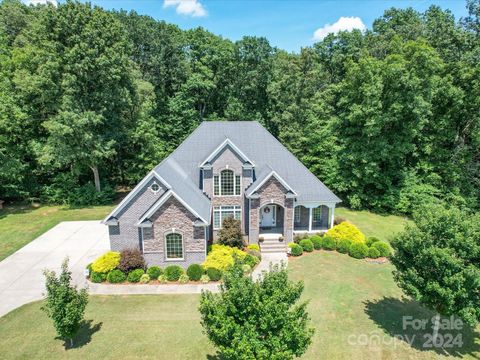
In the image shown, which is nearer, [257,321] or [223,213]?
[257,321]

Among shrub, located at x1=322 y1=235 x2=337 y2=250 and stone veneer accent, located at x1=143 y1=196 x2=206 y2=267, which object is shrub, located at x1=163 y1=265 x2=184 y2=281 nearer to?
stone veneer accent, located at x1=143 y1=196 x2=206 y2=267

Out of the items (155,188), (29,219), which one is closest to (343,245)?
(155,188)

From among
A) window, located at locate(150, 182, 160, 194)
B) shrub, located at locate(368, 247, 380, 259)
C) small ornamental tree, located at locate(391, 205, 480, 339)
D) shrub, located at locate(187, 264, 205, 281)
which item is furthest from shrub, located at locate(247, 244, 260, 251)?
small ornamental tree, located at locate(391, 205, 480, 339)

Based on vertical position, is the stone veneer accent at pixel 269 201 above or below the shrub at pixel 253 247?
above

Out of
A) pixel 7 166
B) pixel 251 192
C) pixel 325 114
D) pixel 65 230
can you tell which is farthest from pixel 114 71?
pixel 325 114

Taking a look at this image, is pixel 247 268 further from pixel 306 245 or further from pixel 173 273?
pixel 306 245

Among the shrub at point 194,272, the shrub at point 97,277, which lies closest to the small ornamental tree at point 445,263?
the shrub at point 194,272

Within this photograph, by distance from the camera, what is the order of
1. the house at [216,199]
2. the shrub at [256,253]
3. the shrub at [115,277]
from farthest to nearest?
the shrub at [256,253]
the house at [216,199]
the shrub at [115,277]

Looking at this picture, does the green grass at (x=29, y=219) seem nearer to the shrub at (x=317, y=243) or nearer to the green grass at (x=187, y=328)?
the green grass at (x=187, y=328)
